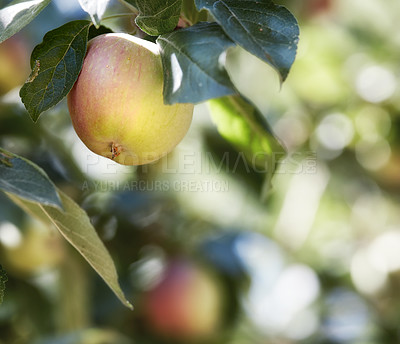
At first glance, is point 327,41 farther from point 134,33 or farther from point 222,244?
point 134,33

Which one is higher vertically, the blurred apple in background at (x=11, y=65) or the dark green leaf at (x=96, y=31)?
the dark green leaf at (x=96, y=31)

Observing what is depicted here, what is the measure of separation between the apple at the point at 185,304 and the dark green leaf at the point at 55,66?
1.11 m

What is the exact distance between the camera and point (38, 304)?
4.88 ft

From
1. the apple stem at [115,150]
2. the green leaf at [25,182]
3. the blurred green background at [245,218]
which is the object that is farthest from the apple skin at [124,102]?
the blurred green background at [245,218]

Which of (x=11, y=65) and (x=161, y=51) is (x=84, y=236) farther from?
(x=11, y=65)

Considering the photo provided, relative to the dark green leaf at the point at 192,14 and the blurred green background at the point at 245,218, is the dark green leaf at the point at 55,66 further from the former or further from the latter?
the blurred green background at the point at 245,218

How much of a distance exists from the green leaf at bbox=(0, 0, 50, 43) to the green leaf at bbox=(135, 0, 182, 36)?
11cm

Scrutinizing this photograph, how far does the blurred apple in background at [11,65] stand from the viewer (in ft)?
4.73

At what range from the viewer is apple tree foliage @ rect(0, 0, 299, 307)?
583 mm

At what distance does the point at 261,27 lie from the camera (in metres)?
0.62

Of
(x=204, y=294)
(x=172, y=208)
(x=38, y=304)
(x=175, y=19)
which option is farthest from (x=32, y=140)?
(x=175, y=19)

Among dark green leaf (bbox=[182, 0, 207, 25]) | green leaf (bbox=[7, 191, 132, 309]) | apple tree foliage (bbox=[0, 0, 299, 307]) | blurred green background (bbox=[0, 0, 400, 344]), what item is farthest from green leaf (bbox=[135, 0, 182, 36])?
blurred green background (bbox=[0, 0, 400, 344])

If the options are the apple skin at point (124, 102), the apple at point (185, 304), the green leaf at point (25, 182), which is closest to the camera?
the green leaf at point (25, 182)

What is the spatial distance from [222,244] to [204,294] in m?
0.15
